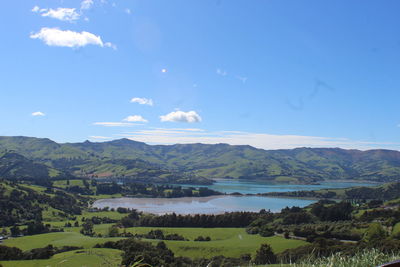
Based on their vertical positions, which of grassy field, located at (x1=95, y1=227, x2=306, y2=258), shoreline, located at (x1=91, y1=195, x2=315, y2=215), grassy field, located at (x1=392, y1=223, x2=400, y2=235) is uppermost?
grassy field, located at (x1=392, y1=223, x2=400, y2=235)

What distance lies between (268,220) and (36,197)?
4064 inches

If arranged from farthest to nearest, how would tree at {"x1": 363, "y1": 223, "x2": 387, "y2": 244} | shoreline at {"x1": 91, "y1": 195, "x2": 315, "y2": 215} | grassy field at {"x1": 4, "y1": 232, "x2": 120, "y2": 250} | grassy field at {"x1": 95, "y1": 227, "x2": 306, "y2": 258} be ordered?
1. shoreline at {"x1": 91, "y1": 195, "x2": 315, "y2": 215}
2. grassy field at {"x1": 4, "y1": 232, "x2": 120, "y2": 250}
3. grassy field at {"x1": 95, "y1": 227, "x2": 306, "y2": 258}
4. tree at {"x1": 363, "y1": 223, "x2": 387, "y2": 244}

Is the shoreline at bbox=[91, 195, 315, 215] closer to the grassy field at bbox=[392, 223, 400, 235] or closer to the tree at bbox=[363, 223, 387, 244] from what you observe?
the grassy field at bbox=[392, 223, 400, 235]

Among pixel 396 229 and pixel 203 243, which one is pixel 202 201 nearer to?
pixel 203 243

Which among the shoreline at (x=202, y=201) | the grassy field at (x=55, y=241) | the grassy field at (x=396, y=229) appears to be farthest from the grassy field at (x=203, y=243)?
the shoreline at (x=202, y=201)

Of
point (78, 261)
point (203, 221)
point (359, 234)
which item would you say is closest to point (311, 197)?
point (203, 221)

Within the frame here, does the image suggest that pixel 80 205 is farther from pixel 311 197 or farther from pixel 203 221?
pixel 311 197

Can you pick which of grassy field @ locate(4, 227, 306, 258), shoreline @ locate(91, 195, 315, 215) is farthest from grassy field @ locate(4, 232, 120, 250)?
shoreline @ locate(91, 195, 315, 215)

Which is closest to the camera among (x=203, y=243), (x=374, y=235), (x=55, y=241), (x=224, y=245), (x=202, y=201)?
(x=374, y=235)

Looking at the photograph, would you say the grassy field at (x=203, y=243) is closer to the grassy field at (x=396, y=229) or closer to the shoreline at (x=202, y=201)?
the grassy field at (x=396, y=229)

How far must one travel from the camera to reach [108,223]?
4626 inches

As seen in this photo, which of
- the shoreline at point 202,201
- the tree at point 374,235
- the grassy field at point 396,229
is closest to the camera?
the tree at point 374,235

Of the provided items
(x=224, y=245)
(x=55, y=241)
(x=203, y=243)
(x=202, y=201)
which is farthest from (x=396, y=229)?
(x=202, y=201)

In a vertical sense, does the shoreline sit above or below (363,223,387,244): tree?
below
